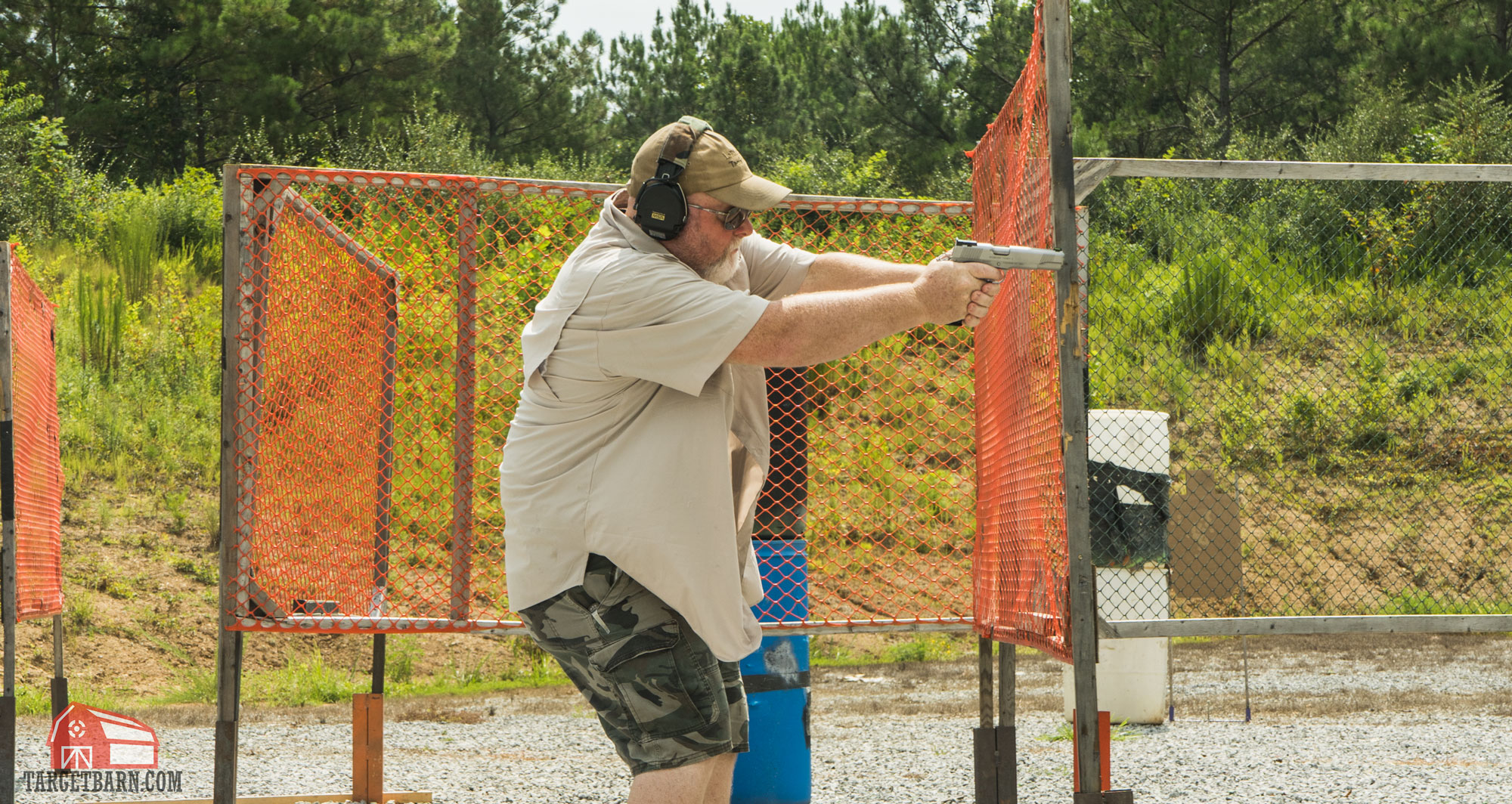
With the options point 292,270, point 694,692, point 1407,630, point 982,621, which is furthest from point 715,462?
point 1407,630

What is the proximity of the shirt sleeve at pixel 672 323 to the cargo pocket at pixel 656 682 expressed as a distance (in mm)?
512

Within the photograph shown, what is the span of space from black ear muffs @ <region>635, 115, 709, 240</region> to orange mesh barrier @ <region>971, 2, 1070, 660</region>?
81cm

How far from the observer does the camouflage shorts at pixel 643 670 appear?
244cm

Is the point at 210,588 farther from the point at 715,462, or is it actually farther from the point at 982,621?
the point at 715,462

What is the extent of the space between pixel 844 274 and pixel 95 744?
5.00 meters

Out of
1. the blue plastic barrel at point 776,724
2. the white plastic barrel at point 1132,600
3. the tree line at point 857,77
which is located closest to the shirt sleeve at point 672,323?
the blue plastic barrel at point 776,724

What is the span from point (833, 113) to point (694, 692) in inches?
1223

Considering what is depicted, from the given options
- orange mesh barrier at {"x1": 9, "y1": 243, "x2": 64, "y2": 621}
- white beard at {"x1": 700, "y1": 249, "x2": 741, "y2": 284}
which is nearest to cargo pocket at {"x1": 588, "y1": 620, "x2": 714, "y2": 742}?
white beard at {"x1": 700, "y1": 249, "x2": 741, "y2": 284}

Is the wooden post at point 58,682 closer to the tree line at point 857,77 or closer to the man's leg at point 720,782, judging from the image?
the man's leg at point 720,782

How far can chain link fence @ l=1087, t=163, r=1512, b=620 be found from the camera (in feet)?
41.7

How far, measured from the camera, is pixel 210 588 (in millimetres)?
12227

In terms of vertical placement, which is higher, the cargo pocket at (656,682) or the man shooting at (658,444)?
the man shooting at (658,444)

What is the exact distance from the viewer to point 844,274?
10.3ft

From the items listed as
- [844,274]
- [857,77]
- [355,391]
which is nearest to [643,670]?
[844,274]
